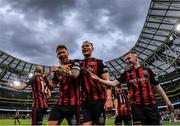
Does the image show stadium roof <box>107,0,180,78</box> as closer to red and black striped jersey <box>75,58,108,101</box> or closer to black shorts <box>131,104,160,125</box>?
black shorts <box>131,104,160,125</box>

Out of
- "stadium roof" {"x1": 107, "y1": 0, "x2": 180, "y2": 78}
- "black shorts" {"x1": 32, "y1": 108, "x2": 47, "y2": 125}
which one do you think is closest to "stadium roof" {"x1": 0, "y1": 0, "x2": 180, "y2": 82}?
"stadium roof" {"x1": 107, "y1": 0, "x2": 180, "y2": 78}

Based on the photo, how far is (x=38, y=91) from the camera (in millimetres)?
8320

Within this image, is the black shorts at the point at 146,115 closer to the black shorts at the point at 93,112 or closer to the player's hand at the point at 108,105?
the black shorts at the point at 93,112

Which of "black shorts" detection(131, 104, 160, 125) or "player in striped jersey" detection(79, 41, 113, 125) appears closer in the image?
"player in striped jersey" detection(79, 41, 113, 125)

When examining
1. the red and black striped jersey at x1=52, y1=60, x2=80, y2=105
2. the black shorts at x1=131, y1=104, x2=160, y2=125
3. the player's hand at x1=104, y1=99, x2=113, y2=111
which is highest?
the red and black striped jersey at x1=52, y1=60, x2=80, y2=105

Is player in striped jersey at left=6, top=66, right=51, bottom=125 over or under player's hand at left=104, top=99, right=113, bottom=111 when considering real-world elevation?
over

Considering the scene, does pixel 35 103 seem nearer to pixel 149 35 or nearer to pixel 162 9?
pixel 162 9

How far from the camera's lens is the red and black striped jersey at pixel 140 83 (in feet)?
20.1

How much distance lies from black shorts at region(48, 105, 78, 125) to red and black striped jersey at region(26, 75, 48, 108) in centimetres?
249

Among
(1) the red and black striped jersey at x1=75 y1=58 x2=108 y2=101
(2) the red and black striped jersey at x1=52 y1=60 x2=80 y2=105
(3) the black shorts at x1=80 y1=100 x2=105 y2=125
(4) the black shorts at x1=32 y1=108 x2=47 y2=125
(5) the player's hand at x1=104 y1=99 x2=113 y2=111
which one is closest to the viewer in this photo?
(5) the player's hand at x1=104 y1=99 x2=113 y2=111

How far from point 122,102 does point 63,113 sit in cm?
527

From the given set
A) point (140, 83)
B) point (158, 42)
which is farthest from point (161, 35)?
point (140, 83)

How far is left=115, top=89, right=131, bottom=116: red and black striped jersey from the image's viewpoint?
10.3 meters

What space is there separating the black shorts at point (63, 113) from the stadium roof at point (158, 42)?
28.7m
